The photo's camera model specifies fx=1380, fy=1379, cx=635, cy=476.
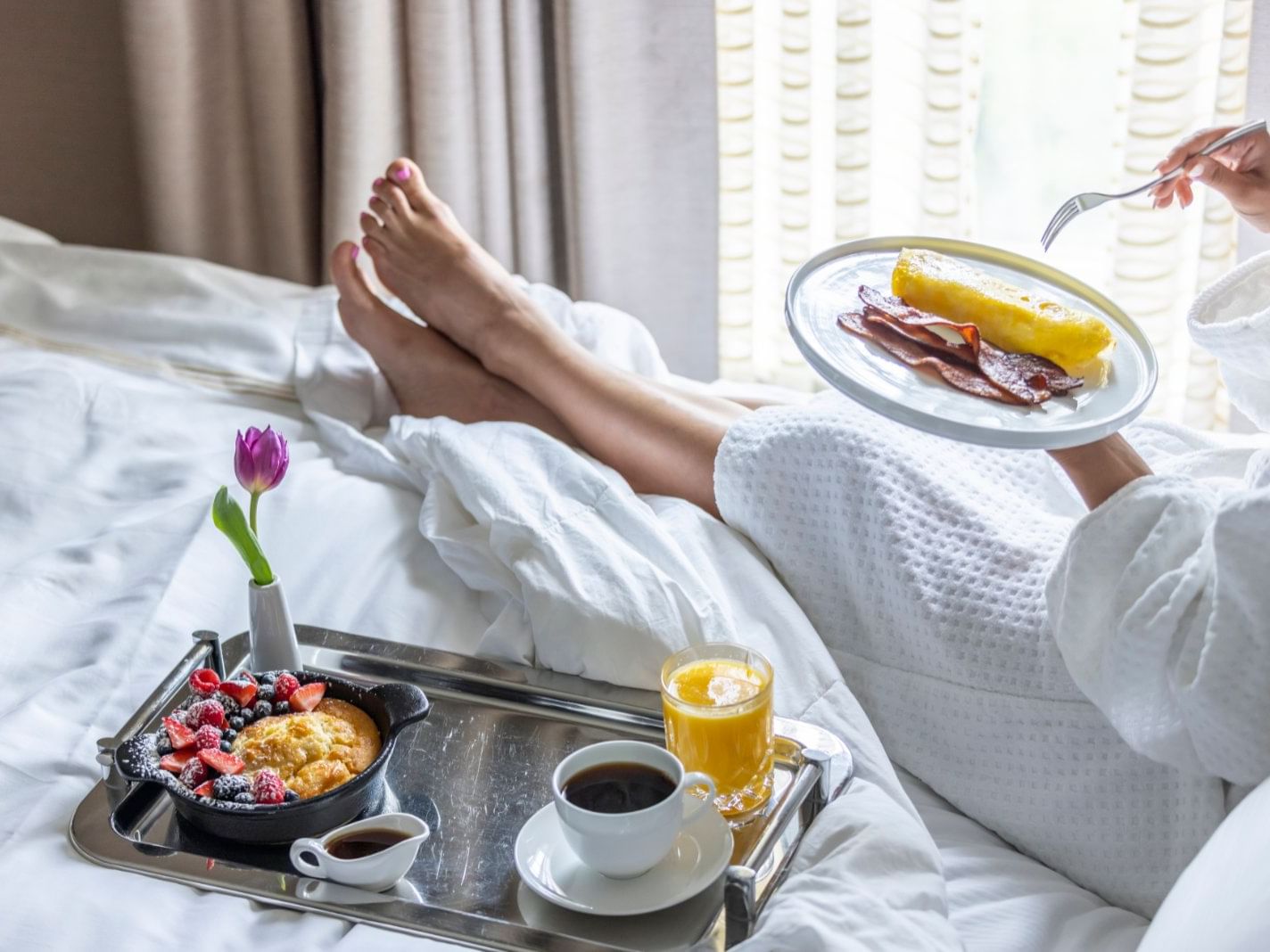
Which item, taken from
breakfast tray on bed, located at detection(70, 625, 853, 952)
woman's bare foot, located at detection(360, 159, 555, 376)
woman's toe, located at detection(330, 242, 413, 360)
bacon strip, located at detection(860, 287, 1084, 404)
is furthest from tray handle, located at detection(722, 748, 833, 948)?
woman's toe, located at detection(330, 242, 413, 360)

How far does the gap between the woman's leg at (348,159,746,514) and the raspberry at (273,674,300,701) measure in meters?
0.48

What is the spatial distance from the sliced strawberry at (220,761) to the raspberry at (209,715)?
30 millimetres

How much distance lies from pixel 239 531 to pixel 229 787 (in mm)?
207

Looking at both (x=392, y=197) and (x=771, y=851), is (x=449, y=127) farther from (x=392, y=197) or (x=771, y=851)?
(x=771, y=851)

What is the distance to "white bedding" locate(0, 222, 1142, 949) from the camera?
3.02 feet

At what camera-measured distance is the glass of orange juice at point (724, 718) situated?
39.1 inches

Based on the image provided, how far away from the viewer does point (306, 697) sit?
3.36 ft

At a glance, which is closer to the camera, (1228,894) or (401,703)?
(1228,894)

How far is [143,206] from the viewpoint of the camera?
2.21 metres

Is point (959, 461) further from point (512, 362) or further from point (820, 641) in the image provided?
point (512, 362)

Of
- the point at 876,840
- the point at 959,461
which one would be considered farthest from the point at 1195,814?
the point at 959,461

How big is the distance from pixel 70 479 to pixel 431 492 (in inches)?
→ 15.2

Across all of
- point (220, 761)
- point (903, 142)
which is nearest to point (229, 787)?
point (220, 761)

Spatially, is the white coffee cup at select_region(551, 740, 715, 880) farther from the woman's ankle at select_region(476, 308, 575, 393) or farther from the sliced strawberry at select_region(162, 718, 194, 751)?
the woman's ankle at select_region(476, 308, 575, 393)
